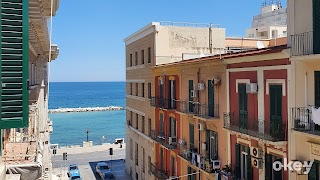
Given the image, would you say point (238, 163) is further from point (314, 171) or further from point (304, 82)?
point (304, 82)

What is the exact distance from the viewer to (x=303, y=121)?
38.3 feet

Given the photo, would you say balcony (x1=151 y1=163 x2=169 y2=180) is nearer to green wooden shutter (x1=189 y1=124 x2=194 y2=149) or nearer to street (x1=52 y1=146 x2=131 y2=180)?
green wooden shutter (x1=189 y1=124 x2=194 y2=149)

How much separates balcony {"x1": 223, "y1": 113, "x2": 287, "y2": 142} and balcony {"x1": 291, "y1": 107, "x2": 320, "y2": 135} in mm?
677

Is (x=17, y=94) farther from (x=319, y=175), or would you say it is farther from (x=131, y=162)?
(x=131, y=162)

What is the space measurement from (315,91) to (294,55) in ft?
4.45

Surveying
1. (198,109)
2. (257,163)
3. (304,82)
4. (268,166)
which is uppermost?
(304,82)

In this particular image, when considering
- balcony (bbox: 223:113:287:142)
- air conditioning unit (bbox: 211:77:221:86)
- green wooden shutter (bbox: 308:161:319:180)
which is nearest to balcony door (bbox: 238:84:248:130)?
balcony (bbox: 223:113:287:142)

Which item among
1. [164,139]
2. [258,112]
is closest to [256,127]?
[258,112]

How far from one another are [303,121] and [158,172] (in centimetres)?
1535

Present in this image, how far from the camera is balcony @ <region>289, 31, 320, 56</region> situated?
11.0 meters

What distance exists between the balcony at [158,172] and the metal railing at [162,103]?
4.57m

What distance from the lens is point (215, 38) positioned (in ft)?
96.3

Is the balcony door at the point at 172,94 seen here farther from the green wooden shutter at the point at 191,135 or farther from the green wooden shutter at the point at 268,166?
the green wooden shutter at the point at 268,166

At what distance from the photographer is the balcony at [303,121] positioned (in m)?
11.1
